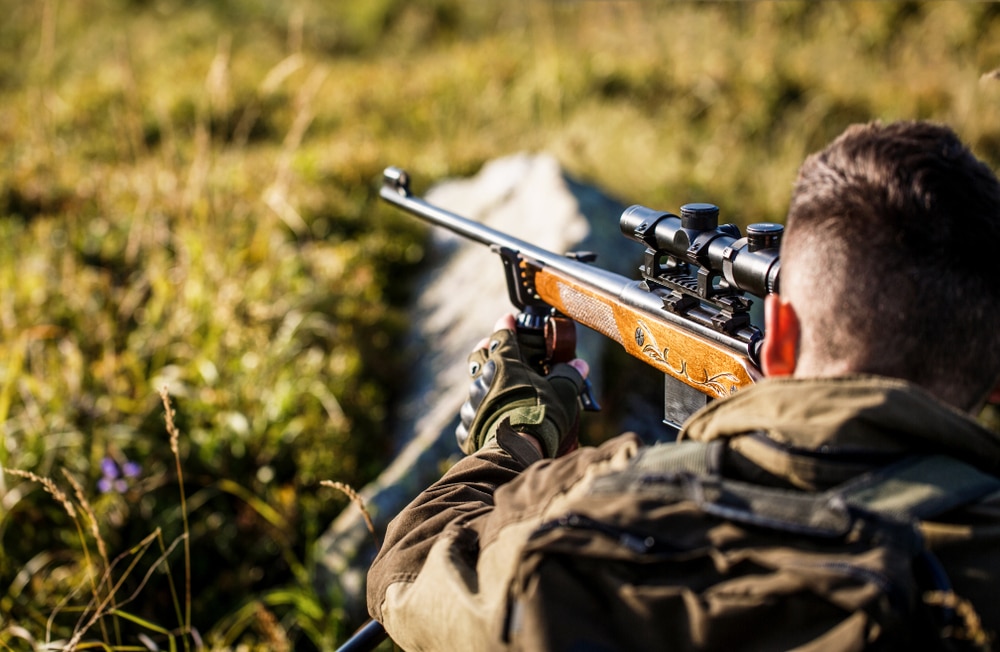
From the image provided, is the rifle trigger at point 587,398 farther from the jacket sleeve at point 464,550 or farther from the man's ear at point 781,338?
the man's ear at point 781,338

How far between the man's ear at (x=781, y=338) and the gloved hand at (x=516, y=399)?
92cm

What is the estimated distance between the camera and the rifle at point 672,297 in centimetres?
252

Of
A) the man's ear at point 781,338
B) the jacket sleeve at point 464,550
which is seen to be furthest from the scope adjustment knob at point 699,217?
the jacket sleeve at point 464,550

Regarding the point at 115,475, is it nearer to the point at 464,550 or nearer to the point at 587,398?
the point at 587,398

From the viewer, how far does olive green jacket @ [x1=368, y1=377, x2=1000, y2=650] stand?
1.46m

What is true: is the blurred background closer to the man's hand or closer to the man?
the man's hand

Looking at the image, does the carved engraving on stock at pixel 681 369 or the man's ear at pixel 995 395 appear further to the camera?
the carved engraving on stock at pixel 681 369

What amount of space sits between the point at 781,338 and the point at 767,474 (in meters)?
0.34

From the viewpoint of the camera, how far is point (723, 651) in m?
1.42

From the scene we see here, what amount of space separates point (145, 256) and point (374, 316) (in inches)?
71.3

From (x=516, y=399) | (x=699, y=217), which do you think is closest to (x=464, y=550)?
(x=516, y=399)

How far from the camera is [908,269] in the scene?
64.1 inches

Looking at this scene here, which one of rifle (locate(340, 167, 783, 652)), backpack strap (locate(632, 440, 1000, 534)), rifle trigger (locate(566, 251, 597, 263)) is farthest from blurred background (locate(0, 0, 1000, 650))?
backpack strap (locate(632, 440, 1000, 534))

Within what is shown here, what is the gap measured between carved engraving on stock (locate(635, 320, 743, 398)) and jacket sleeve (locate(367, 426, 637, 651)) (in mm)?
810
